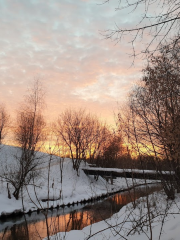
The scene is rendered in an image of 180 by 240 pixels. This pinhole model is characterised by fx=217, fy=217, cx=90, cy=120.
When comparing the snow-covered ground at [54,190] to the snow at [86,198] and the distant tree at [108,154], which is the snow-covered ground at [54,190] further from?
the distant tree at [108,154]

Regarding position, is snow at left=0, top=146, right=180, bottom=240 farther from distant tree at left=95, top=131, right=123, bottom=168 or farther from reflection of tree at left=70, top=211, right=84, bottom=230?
distant tree at left=95, top=131, right=123, bottom=168

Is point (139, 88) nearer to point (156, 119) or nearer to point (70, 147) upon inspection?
point (156, 119)

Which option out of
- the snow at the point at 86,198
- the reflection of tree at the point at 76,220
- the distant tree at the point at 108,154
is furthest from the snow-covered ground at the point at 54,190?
the distant tree at the point at 108,154

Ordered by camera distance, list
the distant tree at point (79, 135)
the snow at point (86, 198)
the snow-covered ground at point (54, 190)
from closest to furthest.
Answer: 1. the snow at point (86, 198)
2. the snow-covered ground at point (54, 190)
3. the distant tree at point (79, 135)

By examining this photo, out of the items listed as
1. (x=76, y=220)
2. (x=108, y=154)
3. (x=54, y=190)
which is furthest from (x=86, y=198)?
(x=108, y=154)

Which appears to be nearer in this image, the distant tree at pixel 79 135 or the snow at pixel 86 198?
the snow at pixel 86 198

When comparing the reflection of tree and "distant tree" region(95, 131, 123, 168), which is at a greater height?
"distant tree" region(95, 131, 123, 168)

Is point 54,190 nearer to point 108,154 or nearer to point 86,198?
point 86,198

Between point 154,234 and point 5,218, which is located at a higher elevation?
point 154,234

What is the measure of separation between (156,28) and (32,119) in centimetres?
2334

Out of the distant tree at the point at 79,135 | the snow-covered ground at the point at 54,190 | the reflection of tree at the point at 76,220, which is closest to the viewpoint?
the reflection of tree at the point at 76,220

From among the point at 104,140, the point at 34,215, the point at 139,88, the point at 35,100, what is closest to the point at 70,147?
the point at 104,140

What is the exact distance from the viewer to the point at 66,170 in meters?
30.1

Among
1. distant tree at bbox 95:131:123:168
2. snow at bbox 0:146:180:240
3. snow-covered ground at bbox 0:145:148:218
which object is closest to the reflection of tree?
snow-covered ground at bbox 0:145:148:218
